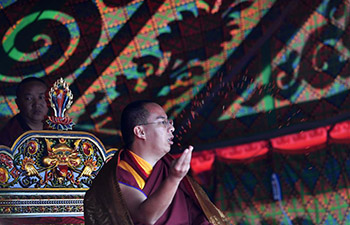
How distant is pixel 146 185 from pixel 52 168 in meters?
0.30

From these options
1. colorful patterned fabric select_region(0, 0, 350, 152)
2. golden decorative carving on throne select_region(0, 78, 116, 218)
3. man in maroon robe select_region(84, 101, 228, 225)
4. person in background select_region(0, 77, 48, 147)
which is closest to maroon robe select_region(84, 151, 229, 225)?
man in maroon robe select_region(84, 101, 228, 225)

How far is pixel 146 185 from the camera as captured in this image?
4.62ft

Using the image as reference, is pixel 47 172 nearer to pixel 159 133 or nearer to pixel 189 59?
pixel 159 133

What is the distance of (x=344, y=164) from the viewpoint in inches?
118

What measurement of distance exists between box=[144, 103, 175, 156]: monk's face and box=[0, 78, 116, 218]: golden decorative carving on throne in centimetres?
20

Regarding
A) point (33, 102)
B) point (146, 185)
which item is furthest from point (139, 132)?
point (33, 102)

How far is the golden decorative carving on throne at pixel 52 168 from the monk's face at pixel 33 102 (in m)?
0.60

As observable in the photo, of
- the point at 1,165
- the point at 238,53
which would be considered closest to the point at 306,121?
the point at 238,53

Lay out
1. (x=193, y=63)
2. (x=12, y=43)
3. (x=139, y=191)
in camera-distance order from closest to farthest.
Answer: (x=139, y=191) < (x=12, y=43) < (x=193, y=63)

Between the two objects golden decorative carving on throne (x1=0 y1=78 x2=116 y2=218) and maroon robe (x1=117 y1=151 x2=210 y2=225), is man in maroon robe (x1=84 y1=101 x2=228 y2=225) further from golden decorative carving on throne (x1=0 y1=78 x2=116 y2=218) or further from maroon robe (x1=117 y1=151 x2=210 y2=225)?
golden decorative carving on throne (x1=0 y1=78 x2=116 y2=218)

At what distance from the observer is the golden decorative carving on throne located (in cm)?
144

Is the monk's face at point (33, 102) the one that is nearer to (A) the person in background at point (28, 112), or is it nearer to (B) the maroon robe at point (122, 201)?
(A) the person in background at point (28, 112)

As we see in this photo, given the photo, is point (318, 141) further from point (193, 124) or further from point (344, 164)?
point (193, 124)

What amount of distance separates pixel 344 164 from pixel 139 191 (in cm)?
199
